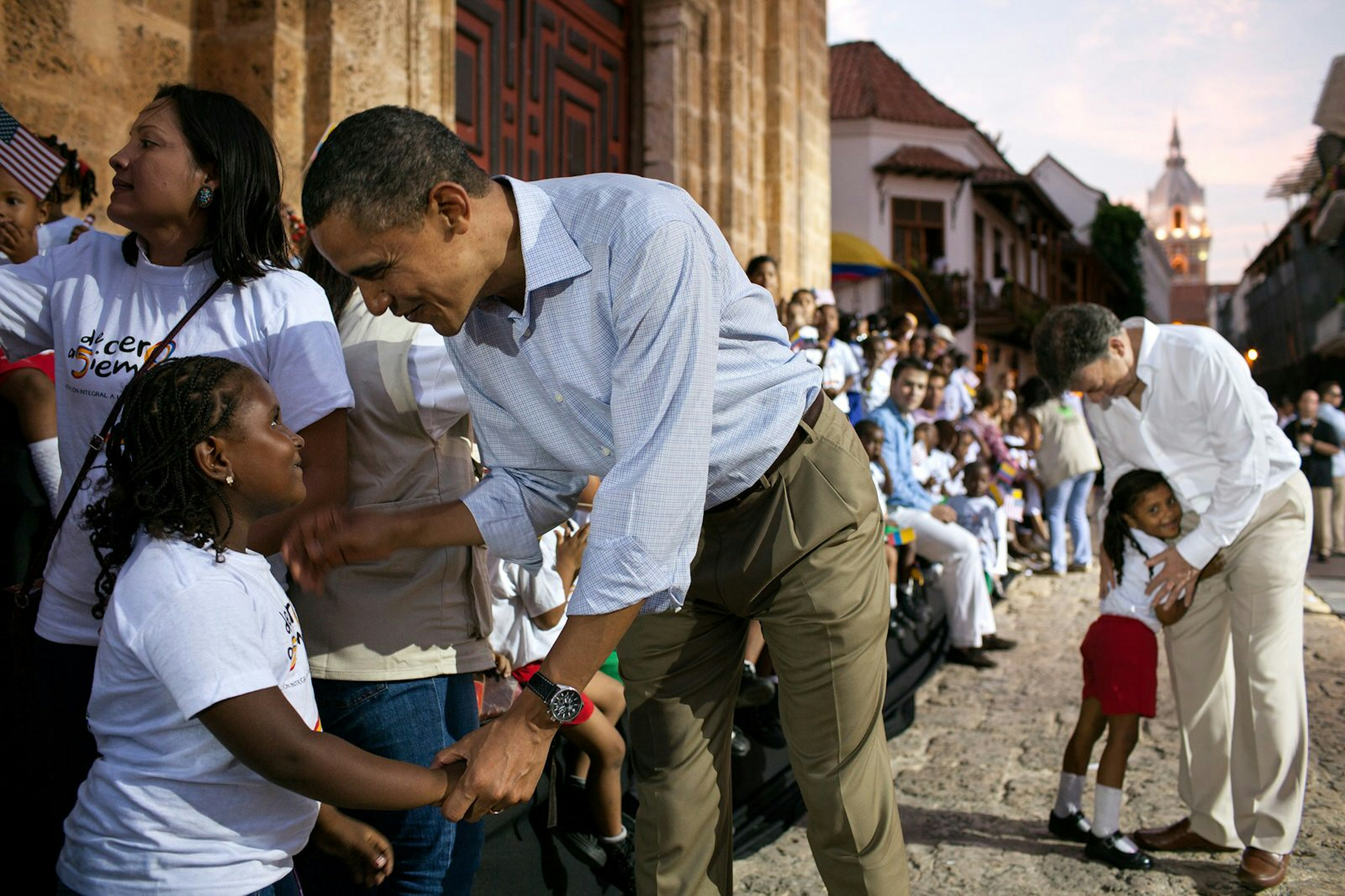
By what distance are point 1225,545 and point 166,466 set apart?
3180 millimetres

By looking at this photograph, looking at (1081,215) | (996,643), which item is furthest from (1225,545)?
(1081,215)

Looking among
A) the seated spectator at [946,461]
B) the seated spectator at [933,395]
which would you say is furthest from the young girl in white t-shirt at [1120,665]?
the seated spectator at [933,395]

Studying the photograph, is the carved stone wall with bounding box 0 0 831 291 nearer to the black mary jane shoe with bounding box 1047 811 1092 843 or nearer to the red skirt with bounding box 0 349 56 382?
the red skirt with bounding box 0 349 56 382

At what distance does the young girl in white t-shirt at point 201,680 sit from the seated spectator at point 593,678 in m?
1.33

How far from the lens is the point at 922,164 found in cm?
2780

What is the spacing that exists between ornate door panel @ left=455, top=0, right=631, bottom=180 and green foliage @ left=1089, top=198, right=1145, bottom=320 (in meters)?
40.0

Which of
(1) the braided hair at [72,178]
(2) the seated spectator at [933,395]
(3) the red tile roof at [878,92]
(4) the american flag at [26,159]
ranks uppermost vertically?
(3) the red tile roof at [878,92]

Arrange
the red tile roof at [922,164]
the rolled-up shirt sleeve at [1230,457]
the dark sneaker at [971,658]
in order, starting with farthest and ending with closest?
the red tile roof at [922,164] → the dark sneaker at [971,658] → the rolled-up shirt sleeve at [1230,457]

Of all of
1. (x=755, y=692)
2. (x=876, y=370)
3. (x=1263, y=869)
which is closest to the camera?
(x=1263, y=869)

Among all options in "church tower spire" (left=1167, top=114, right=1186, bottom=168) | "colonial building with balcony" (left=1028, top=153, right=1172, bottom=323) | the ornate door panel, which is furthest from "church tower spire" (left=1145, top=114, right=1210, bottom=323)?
the ornate door panel

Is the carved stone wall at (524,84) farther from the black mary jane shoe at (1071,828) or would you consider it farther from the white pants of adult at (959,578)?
the black mary jane shoe at (1071,828)

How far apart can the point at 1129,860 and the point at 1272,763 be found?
0.57 metres

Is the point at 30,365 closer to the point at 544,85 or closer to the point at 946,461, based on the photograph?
the point at 544,85

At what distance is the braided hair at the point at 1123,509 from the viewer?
4055 millimetres
